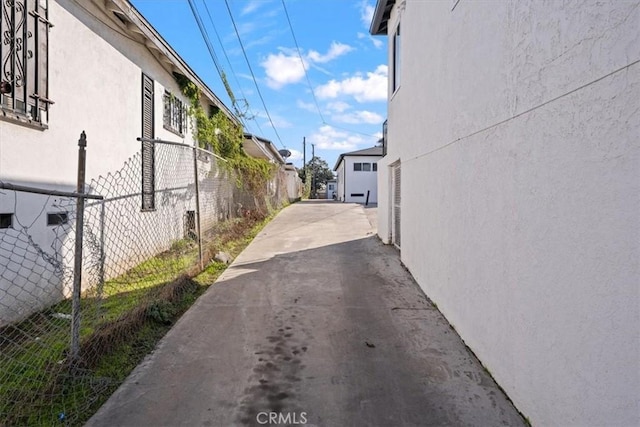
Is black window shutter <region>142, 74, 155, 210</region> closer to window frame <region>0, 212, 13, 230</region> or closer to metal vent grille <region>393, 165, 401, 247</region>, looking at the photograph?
window frame <region>0, 212, 13, 230</region>

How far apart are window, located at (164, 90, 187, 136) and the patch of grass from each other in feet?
14.1

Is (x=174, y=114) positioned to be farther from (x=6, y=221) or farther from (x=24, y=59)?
(x=6, y=221)

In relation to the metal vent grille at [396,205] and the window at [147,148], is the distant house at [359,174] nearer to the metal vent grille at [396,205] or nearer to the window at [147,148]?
the metal vent grille at [396,205]

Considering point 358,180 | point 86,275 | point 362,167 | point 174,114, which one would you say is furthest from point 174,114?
point 362,167

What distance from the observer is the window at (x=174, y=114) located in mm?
8984

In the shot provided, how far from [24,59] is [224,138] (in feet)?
28.5

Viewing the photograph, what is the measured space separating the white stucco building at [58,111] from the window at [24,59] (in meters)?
0.01

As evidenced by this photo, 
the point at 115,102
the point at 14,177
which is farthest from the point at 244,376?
the point at 115,102

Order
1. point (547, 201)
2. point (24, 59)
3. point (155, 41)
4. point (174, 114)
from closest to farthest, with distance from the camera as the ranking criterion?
point (547, 201) → point (24, 59) → point (155, 41) → point (174, 114)

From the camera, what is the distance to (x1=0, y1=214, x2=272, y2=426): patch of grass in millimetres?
2688

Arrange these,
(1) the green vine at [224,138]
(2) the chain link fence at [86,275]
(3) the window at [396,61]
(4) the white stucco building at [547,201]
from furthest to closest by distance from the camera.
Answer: (1) the green vine at [224,138] → (3) the window at [396,61] → (2) the chain link fence at [86,275] → (4) the white stucco building at [547,201]

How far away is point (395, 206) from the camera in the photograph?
912 centimetres

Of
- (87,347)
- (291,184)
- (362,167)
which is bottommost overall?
(87,347)

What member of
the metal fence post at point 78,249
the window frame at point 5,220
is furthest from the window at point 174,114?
the metal fence post at point 78,249
